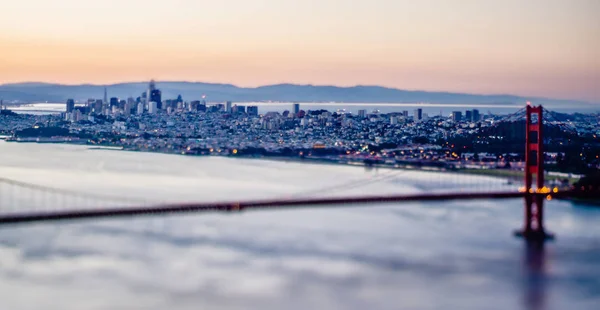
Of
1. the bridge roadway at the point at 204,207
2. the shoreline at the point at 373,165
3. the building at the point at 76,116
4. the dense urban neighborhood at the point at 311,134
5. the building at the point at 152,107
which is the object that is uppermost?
the building at the point at 152,107

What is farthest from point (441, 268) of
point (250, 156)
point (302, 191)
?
point (250, 156)

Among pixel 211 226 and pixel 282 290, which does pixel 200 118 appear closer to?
pixel 211 226

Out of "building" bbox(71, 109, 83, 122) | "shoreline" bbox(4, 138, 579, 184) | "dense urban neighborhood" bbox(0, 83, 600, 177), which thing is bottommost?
"shoreline" bbox(4, 138, 579, 184)

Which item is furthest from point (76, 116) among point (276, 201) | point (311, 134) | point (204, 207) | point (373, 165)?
point (204, 207)

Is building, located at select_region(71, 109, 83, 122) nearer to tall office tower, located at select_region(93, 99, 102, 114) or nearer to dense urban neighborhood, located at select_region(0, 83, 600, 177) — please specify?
dense urban neighborhood, located at select_region(0, 83, 600, 177)

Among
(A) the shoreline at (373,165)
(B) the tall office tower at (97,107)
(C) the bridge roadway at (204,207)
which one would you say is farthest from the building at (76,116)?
(C) the bridge roadway at (204,207)

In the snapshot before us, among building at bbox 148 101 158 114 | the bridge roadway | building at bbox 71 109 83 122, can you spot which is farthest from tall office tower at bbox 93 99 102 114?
the bridge roadway

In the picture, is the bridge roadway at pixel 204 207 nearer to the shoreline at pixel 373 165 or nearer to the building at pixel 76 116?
the shoreline at pixel 373 165

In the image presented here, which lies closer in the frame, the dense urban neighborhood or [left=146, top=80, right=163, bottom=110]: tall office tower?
the dense urban neighborhood

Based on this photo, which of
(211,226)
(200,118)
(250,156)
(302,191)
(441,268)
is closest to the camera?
(441,268)
